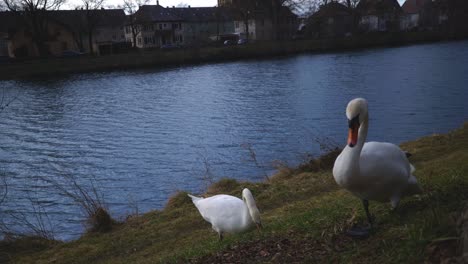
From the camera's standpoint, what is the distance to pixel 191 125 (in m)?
27.9

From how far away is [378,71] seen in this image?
44438 mm

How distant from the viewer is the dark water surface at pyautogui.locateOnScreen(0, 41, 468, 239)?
17.9 meters

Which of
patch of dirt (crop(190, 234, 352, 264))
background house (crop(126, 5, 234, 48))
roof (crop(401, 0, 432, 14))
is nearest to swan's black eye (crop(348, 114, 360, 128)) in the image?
patch of dirt (crop(190, 234, 352, 264))

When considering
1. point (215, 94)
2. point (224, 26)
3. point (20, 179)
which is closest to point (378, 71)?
point (215, 94)

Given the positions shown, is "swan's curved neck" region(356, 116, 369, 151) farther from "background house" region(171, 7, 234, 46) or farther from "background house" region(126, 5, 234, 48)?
"background house" region(171, 7, 234, 46)

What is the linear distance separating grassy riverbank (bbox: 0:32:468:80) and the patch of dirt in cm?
6567

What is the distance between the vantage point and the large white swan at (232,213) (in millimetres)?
7219

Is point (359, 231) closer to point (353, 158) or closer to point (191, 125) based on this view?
point (353, 158)

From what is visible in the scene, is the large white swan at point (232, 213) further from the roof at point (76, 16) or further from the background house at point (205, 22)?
the background house at point (205, 22)

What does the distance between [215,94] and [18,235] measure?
2896 cm

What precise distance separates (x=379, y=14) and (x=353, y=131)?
110 meters

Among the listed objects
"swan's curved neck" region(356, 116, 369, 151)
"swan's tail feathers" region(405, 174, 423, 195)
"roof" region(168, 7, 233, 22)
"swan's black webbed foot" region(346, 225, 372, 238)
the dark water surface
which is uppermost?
"roof" region(168, 7, 233, 22)

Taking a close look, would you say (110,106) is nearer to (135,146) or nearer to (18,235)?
(135,146)

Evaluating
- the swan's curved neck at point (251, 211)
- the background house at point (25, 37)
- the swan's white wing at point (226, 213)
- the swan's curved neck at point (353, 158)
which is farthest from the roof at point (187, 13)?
the swan's curved neck at point (353, 158)
